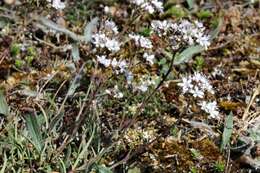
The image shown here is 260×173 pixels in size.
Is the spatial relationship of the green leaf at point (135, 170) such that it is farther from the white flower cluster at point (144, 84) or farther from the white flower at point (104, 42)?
the white flower at point (104, 42)

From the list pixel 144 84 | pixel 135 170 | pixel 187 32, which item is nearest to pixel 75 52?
pixel 144 84

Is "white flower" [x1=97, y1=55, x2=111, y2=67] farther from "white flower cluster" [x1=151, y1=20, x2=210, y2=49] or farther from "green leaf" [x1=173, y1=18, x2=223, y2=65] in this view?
"green leaf" [x1=173, y1=18, x2=223, y2=65]

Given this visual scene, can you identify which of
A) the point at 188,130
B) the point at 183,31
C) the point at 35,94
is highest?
the point at 183,31

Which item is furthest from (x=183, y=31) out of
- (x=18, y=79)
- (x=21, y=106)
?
(x=18, y=79)

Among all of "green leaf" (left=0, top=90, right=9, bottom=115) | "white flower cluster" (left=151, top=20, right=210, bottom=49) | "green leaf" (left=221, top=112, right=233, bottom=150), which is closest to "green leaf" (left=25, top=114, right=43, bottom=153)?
"green leaf" (left=0, top=90, right=9, bottom=115)

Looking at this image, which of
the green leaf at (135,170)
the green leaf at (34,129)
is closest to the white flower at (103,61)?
the green leaf at (34,129)

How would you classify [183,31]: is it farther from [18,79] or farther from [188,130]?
[18,79]
